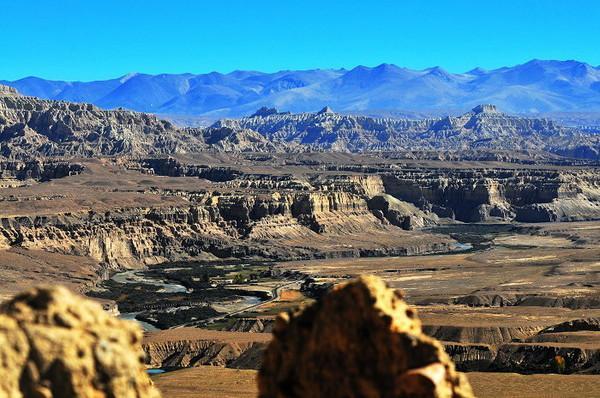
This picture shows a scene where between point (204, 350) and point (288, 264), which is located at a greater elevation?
point (288, 264)

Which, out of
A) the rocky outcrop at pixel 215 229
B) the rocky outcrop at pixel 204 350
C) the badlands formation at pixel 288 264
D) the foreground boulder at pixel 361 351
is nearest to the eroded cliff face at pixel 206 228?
the rocky outcrop at pixel 215 229

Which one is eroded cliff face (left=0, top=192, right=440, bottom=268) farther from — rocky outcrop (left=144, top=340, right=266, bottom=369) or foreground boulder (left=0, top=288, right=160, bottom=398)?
foreground boulder (left=0, top=288, right=160, bottom=398)

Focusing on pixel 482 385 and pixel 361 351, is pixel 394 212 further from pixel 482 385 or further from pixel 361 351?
pixel 361 351

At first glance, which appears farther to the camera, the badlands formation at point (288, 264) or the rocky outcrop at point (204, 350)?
the badlands formation at point (288, 264)

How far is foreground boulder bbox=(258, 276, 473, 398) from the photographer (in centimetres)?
1739

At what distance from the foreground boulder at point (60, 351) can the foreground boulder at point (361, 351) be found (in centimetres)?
300

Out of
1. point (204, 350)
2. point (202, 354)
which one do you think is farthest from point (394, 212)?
point (202, 354)

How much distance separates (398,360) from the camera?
17672mm

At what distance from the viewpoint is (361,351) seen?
59.0 feet

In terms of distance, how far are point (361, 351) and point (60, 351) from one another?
4972mm

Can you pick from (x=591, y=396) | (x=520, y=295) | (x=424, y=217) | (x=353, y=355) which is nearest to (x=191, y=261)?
(x=520, y=295)

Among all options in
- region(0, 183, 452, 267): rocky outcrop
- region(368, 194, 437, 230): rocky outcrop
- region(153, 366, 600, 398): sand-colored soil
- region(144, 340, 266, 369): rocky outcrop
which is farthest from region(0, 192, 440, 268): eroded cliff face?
region(153, 366, 600, 398): sand-colored soil

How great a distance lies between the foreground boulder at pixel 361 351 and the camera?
17391 mm

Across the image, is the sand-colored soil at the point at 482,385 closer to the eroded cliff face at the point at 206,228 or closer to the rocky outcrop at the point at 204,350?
the rocky outcrop at the point at 204,350
